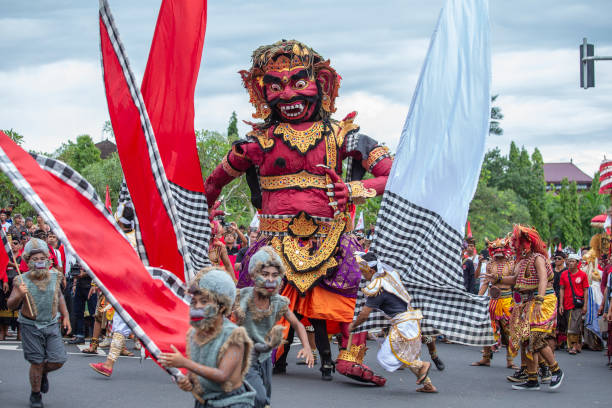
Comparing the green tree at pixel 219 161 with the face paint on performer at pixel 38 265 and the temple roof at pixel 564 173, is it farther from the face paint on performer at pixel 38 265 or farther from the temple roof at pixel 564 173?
the temple roof at pixel 564 173

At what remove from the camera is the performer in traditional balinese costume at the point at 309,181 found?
26.7 ft

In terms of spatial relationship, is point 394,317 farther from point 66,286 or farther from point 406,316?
point 66,286

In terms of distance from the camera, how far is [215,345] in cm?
417

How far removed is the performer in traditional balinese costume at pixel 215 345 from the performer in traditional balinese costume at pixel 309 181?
377cm

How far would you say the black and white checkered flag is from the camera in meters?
6.98

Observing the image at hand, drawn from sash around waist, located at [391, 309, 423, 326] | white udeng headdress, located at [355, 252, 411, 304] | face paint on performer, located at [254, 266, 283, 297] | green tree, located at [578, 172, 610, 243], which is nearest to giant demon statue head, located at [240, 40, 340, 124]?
white udeng headdress, located at [355, 252, 411, 304]

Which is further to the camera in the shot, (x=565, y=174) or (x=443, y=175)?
(x=565, y=174)

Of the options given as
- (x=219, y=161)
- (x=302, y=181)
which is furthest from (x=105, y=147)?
(x=302, y=181)

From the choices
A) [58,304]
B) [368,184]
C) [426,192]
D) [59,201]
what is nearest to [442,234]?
[426,192]

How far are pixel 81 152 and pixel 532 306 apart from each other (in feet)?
175

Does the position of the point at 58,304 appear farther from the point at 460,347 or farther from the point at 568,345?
the point at 568,345

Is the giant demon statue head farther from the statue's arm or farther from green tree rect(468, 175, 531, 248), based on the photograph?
green tree rect(468, 175, 531, 248)

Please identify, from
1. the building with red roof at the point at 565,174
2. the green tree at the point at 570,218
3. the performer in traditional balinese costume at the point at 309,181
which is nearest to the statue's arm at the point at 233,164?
the performer in traditional balinese costume at the point at 309,181

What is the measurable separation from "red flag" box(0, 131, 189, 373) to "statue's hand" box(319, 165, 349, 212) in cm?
372
